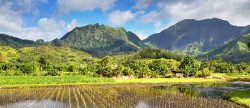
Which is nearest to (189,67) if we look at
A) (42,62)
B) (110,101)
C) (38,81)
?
(38,81)

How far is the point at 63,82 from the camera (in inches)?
3440

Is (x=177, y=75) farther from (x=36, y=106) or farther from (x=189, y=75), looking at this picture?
(x=36, y=106)

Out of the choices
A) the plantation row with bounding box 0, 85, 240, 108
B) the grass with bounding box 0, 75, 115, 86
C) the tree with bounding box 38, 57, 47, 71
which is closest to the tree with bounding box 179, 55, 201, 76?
the grass with bounding box 0, 75, 115, 86

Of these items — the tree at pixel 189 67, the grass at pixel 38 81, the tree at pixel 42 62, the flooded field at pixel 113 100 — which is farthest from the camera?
the tree at pixel 42 62

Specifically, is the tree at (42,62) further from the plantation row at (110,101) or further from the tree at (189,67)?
the plantation row at (110,101)

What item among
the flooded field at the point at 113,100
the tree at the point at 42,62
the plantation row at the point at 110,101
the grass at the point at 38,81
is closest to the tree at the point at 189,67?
the grass at the point at 38,81

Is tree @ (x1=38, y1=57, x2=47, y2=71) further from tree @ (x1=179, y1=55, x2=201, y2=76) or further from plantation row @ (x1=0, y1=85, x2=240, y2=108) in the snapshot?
plantation row @ (x1=0, y1=85, x2=240, y2=108)

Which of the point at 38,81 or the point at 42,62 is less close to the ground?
the point at 42,62

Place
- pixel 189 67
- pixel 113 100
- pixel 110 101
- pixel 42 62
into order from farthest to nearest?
pixel 42 62
pixel 189 67
pixel 113 100
pixel 110 101

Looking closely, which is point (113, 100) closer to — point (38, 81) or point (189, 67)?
point (38, 81)

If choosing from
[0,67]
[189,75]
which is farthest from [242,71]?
[0,67]

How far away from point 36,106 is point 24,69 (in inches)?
3979

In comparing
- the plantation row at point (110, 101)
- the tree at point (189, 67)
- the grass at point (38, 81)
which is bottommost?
the plantation row at point (110, 101)

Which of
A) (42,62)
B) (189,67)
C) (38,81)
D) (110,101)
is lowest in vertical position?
(110,101)
